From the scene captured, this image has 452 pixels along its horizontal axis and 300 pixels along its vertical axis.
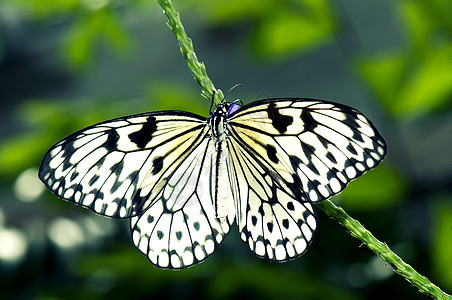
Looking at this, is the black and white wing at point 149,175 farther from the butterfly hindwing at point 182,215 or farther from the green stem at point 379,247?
the green stem at point 379,247

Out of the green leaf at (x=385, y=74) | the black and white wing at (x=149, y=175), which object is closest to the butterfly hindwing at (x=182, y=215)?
the black and white wing at (x=149, y=175)

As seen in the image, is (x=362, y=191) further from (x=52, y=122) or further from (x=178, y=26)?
(x=178, y=26)

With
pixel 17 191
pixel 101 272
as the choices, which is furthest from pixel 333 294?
pixel 17 191

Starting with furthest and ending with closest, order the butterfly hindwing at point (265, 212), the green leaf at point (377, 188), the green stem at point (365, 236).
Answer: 1. the green leaf at point (377, 188)
2. the butterfly hindwing at point (265, 212)
3. the green stem at point (365, 236)

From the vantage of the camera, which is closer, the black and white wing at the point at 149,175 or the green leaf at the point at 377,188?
the black and white wing at the point at 149,175

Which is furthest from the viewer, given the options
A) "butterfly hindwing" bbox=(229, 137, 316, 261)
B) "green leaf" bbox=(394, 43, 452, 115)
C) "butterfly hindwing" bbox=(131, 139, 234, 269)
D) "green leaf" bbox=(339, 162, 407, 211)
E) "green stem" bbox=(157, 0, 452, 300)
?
"green leaf" bbox=(339, 162, 407, 211)

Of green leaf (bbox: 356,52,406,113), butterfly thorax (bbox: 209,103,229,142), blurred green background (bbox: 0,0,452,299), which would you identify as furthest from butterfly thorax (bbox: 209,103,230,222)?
green leaf (bbox: 356,52,406,113)

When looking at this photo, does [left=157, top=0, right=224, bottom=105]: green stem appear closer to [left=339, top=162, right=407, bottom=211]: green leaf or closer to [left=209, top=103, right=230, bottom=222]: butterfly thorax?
[left=209, top=103, right=230, bottom=222]: butterfly thorax

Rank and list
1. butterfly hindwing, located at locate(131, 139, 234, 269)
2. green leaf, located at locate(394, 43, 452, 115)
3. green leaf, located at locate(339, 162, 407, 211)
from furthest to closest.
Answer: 1. green leaf, located at locate(339, 162, 407, 211)
2. green leaf, located at locate(394, 43, 452, 115)
3. butterfly hindwing, located at locate(131, 139, 234, 269)
